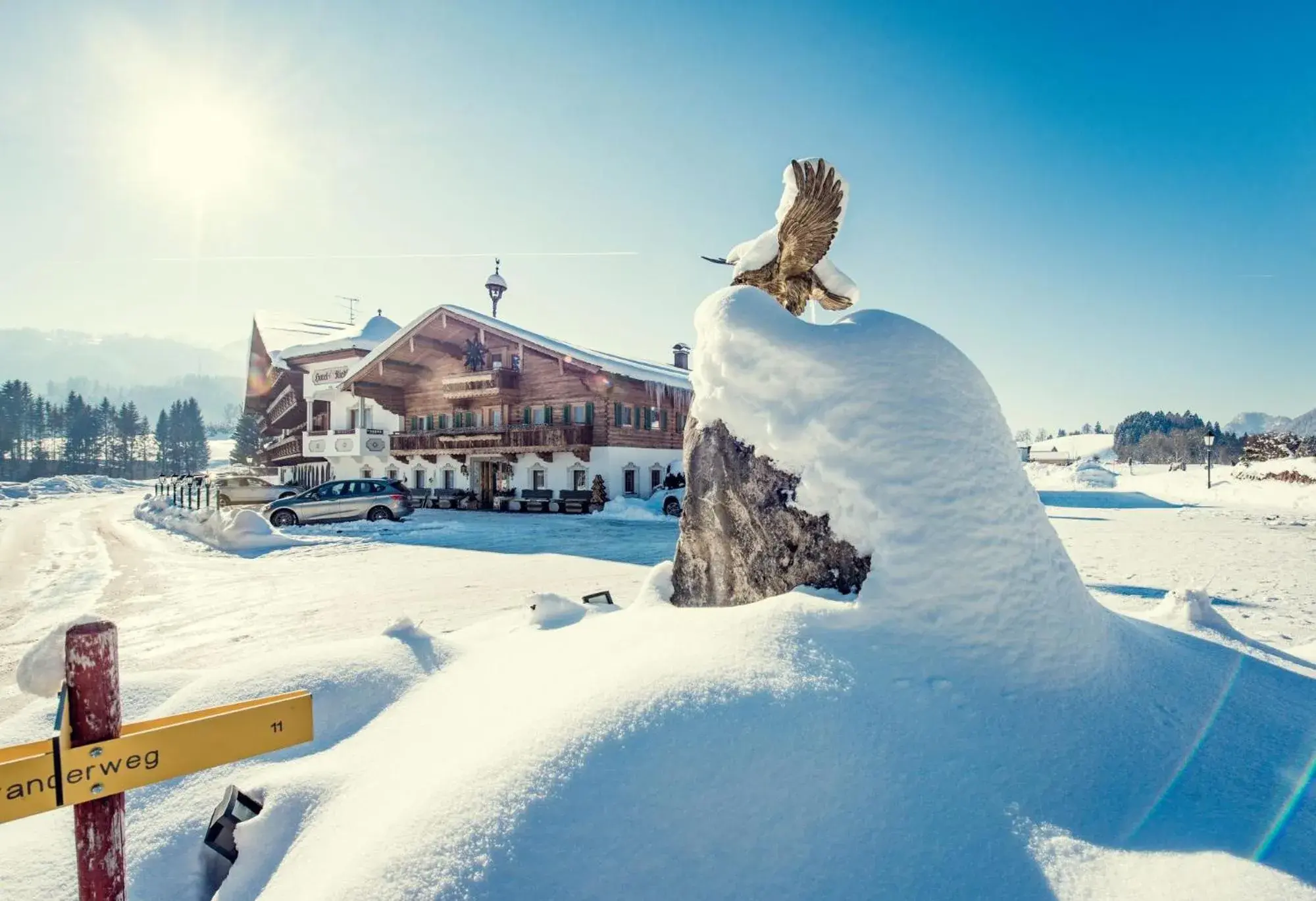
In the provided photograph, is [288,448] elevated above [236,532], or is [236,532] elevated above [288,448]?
[288,448]

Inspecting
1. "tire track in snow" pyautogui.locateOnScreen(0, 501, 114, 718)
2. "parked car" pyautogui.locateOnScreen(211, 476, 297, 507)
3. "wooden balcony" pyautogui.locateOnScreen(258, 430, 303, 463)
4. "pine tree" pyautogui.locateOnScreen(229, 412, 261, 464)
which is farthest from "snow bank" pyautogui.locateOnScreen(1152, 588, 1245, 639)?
"pine tree" pyautogui.locateOnScreen(229, 412, 261, 464)

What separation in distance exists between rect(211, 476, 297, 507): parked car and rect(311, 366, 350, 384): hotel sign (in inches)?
353

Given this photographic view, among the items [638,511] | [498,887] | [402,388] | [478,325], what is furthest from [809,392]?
[402,388]

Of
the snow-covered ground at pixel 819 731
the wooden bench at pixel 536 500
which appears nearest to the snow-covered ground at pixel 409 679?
the snow-covered ground at pixel 819 731

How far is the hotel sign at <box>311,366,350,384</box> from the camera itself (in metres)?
31.6

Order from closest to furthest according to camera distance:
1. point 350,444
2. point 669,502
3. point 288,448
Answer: point 669,502 → point 350,444 → point 288,448

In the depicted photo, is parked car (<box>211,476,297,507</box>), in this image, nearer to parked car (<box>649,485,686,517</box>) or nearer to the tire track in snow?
the tire track in snow

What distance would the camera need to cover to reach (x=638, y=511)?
21.0m

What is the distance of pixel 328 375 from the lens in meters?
32.1

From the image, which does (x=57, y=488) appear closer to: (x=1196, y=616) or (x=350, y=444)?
(x=350, y=444)

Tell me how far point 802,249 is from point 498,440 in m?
20.3

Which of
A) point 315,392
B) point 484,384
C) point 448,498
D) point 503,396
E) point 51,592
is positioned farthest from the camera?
point 315,392

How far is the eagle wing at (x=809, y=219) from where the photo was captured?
4.96 meters

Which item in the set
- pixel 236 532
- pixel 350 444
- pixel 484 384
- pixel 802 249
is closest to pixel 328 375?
pixel 350 444
